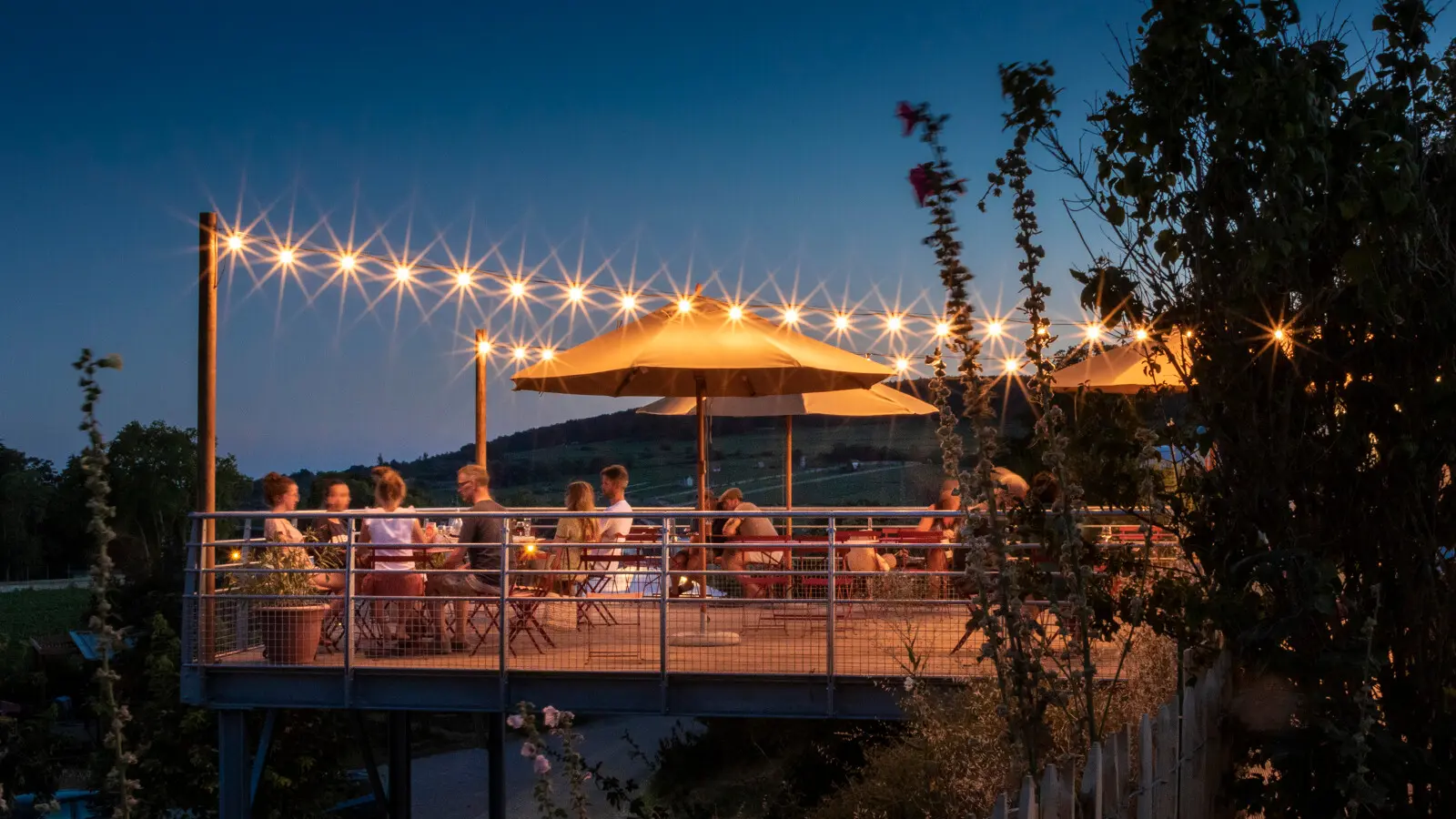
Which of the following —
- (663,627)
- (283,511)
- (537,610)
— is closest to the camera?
(663,627)

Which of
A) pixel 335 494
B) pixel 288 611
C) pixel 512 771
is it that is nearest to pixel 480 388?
pixel 335 494

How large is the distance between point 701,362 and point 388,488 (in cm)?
241

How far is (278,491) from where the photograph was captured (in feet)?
32.9

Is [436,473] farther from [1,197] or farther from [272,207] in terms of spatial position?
[272,207]

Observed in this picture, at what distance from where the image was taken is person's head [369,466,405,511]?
9.62m

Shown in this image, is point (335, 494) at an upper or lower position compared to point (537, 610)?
upper

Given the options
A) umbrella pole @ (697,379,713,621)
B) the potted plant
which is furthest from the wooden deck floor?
umbrella pole @ (697,379,713,621)

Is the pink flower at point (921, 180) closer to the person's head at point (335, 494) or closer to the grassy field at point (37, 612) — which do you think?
the person's head at point (335, 494)

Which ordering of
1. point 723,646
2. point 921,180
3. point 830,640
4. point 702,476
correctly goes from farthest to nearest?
1. point 702,476
2. point 723,646
3. point 830,640
4. point 921,180

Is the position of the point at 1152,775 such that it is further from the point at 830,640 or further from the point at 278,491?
the point at 278,491

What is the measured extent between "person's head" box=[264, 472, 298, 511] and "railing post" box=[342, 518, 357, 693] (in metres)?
1.11

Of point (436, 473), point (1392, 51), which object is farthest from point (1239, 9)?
point (436, 473)

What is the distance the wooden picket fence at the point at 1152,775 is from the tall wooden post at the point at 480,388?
11.6 meters

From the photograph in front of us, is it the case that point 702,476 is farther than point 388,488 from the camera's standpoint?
Yes
